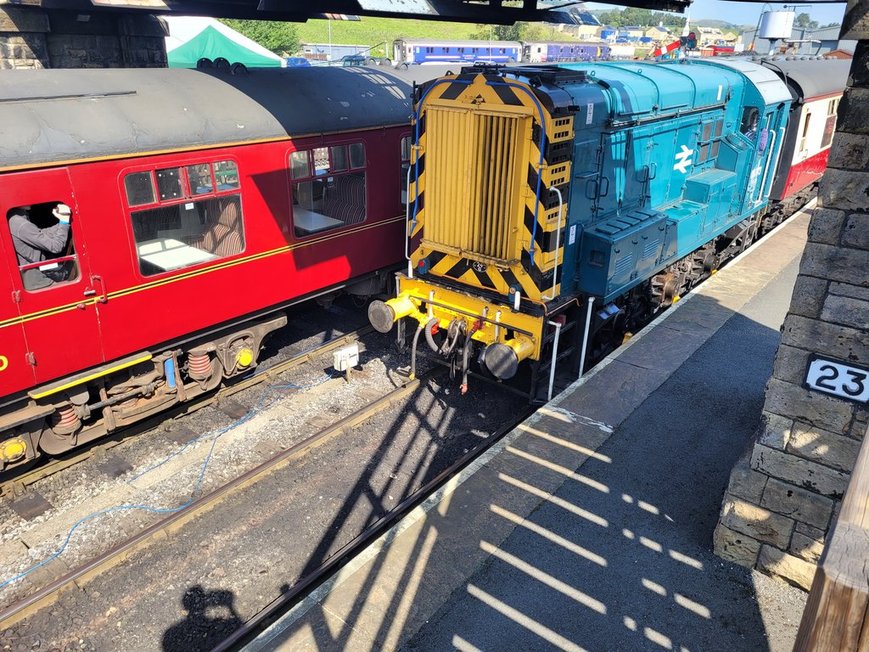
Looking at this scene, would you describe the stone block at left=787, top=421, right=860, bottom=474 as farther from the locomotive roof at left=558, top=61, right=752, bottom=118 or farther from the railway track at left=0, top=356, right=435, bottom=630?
the railway track at left=0, top=356, right=435, bottom=630

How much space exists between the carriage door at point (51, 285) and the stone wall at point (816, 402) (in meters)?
5.97

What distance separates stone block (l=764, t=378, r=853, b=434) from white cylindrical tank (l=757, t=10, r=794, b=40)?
55.7 feet

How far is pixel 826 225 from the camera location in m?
4.11

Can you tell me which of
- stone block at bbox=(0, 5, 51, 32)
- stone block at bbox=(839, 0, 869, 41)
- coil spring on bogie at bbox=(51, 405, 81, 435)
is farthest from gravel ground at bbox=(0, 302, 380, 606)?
stone block at bbox=(0, 5, 51, 32)

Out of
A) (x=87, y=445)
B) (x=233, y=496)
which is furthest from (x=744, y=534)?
(x=87, y=445)

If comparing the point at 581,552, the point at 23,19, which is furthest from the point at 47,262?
the point at 23,19

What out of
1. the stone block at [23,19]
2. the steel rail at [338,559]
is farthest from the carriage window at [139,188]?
the stone block at [23,19]

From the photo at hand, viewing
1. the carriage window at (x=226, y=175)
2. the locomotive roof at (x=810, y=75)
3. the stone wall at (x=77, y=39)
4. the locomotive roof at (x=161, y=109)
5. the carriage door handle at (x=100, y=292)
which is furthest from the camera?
the locomotive roof at (x=810, y=75)

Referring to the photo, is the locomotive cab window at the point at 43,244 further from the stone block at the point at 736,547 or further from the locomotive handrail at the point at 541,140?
the stone block at the point at 736,547

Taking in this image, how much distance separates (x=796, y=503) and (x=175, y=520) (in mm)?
5255

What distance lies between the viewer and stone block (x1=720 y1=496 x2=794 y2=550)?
4766 millimetres

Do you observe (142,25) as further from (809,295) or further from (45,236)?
(809,295)

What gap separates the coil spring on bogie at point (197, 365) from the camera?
7688mm

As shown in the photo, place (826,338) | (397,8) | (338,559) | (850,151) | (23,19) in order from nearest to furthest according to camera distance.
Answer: (850,151), (826,338), (397,8), (338,559), (23,19)
